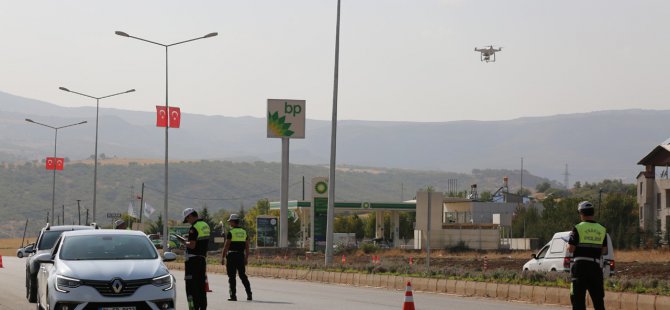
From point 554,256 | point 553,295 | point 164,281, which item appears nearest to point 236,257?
point 553,295

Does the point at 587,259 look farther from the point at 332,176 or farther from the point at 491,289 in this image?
the point at 332,176

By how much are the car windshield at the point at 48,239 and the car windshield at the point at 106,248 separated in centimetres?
708

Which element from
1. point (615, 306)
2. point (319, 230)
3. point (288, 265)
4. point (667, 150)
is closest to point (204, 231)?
point (615, 306)

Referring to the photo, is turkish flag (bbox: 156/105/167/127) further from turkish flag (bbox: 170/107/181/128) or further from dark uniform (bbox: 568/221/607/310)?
dark uniform (bbox: 568/221/607/310)

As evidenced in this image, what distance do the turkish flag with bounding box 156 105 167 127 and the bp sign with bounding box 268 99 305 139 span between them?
12.2 meters

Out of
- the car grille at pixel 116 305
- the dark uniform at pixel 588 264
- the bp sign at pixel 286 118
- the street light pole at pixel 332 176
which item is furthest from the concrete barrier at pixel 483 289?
the bp sign at pixel 286 118

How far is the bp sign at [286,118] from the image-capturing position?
72312 millimetres

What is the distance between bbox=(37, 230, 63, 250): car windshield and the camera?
25.2 metres

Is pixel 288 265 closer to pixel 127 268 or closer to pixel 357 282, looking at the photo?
pixel 357 282

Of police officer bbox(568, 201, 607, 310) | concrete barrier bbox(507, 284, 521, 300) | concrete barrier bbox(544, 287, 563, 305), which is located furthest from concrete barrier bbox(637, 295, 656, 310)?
concrete barrier bbox(507, 284, 521, 300)

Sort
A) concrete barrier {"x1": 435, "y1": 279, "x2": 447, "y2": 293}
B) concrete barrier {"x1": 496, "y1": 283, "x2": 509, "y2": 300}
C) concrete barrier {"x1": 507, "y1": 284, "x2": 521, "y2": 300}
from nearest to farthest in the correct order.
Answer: concrete barrier {"x1": 507, "y1": 284, "x2": 521, "y2": 300}
concrete barrier {"x1": 496, "y1": 283, "x2": 509, "y2": 300}
concrete barrier {"x1": 435, "y1": 279, "x2": 447, "y2": 293}

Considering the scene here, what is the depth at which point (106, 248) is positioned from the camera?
18.0 meters

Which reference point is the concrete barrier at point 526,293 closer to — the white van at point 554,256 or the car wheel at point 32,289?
the white van at point 554,256

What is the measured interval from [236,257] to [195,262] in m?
5.27
